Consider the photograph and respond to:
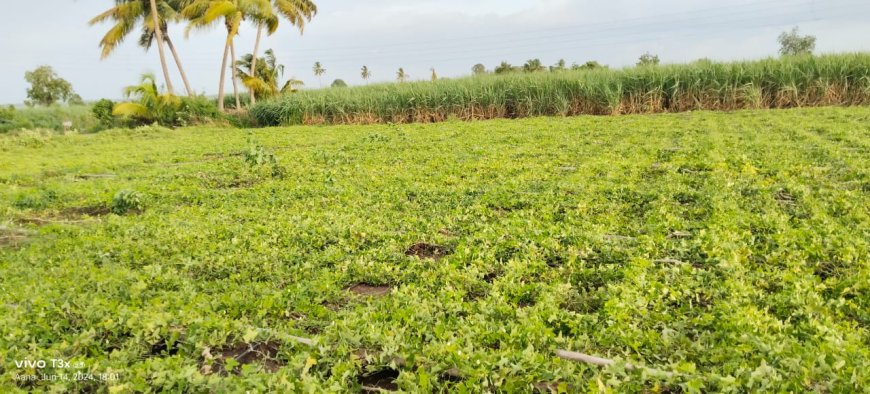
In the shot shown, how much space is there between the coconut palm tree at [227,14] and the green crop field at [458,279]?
48.8ft

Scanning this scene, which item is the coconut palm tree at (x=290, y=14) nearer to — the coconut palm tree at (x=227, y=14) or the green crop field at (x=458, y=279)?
the coconut palm tree at (x=227, y=14)

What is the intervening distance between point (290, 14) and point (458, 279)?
2336cm

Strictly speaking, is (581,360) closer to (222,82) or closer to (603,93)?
(603,93)

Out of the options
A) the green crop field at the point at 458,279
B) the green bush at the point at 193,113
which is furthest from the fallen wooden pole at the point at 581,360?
the green bush at the point at 193,113

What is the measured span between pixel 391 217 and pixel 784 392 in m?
3.21

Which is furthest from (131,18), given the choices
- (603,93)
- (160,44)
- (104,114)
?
(603,93)

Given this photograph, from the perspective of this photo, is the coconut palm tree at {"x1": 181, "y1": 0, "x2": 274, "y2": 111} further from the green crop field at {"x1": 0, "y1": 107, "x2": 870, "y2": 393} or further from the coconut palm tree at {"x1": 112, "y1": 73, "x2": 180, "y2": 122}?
the green crop field at {"x1": 0, "y1": 107, "x2": 870, "y2": 393}

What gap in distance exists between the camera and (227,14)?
64.3 ft

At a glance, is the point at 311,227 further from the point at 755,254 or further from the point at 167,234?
the point at 755,254

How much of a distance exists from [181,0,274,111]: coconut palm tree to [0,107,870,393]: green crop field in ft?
48.8

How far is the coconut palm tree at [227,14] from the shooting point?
758 inches

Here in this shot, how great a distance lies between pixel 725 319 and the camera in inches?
95.0

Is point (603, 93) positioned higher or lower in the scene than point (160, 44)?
lower

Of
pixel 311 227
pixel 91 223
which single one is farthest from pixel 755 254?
pixel 91 223
